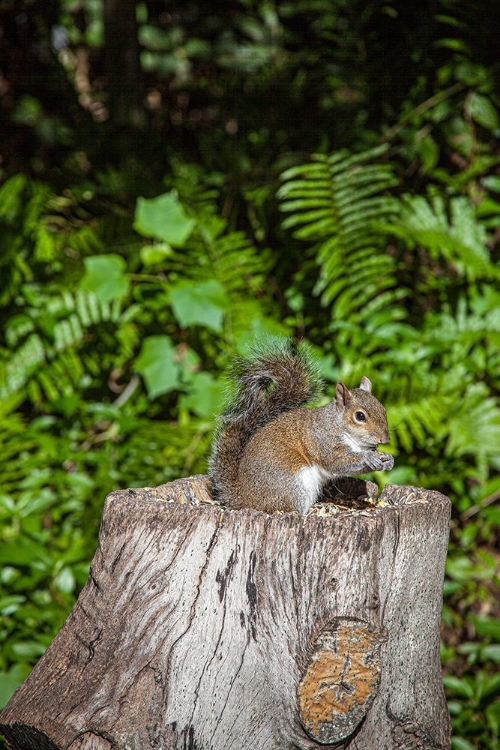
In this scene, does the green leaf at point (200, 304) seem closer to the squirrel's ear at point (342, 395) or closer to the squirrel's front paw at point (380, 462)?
the squirrel's ear at point (342, 395)

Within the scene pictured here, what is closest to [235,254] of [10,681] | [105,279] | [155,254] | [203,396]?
[155,254]

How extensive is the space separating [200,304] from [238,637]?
78.2 inches

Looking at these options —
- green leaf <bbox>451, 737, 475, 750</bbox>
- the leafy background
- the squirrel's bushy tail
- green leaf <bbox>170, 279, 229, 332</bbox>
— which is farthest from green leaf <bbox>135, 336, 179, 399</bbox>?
green leaf <bbox>451, 737, 475, 750</bbox>

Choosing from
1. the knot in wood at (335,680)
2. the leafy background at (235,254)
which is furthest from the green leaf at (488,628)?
the knot in wood at (335,680)

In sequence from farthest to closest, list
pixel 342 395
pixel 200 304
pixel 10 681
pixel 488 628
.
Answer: pixel 200 304
pixel 488 628
pixel 10 681
pixel 342 395

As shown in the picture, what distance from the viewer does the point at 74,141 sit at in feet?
16.1

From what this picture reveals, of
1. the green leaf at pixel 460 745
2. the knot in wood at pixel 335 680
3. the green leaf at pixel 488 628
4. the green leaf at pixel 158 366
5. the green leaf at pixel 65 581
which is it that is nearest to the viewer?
the knot in wood at pixel 335 680

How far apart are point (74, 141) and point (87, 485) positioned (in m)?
2.20

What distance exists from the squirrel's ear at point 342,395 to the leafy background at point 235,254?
1.17 m

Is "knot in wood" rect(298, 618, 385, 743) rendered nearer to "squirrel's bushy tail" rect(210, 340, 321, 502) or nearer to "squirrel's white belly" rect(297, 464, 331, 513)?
"squirrel's white belly" rect(297, 464, 331, 513)

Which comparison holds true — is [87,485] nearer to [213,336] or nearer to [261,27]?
[213,336]

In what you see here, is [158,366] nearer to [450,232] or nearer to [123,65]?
[450,232]

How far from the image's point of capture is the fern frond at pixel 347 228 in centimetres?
392

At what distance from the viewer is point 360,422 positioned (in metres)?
2.17
